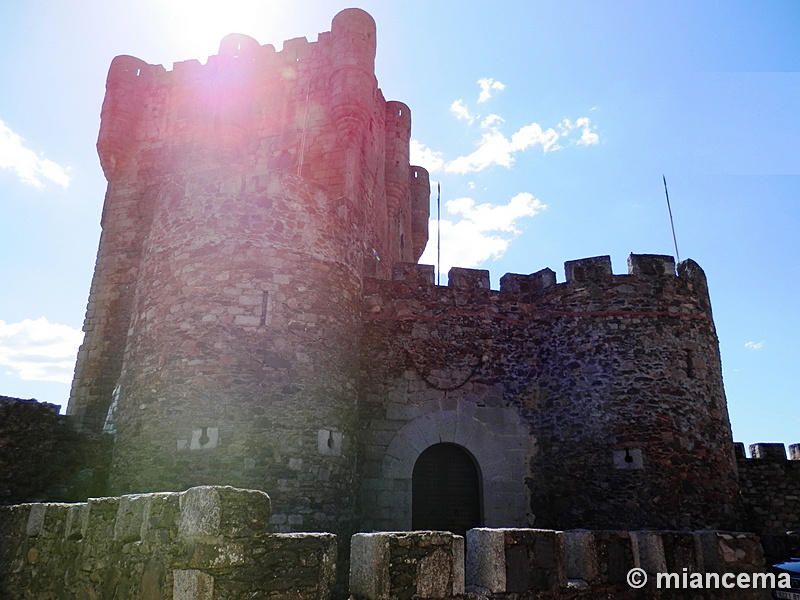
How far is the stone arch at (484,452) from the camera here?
9258 mm

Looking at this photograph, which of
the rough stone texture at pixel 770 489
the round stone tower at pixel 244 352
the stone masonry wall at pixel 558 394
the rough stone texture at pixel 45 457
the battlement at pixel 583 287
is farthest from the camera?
the rough stone texture at pixel 770 489

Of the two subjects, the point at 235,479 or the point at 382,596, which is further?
the point at 235,479

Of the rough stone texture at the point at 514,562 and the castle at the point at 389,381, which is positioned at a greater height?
the castle at the point at 389,381

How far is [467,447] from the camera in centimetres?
968

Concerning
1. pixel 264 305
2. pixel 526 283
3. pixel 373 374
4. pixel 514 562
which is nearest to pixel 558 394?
pixel 526 283

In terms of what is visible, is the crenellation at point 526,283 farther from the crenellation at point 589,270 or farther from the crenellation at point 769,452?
the crenellation at point 769,452

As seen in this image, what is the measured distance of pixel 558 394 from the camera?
32.5ft

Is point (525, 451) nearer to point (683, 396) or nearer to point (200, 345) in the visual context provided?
point (683, 396)

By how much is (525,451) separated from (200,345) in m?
5.48

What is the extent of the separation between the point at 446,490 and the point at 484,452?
0.87 metres

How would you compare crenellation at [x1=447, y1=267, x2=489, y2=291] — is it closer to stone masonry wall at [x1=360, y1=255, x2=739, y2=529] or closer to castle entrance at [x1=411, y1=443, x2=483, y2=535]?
stone masonry wall at [x1=360, y1=255, x2=739, y2=529]

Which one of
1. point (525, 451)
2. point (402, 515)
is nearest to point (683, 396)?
point (525, 451)

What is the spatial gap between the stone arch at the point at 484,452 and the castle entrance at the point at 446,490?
220 millimetres

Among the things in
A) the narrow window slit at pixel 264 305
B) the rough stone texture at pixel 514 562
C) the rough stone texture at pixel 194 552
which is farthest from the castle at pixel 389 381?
the rough stone texture at pixel 514 562
